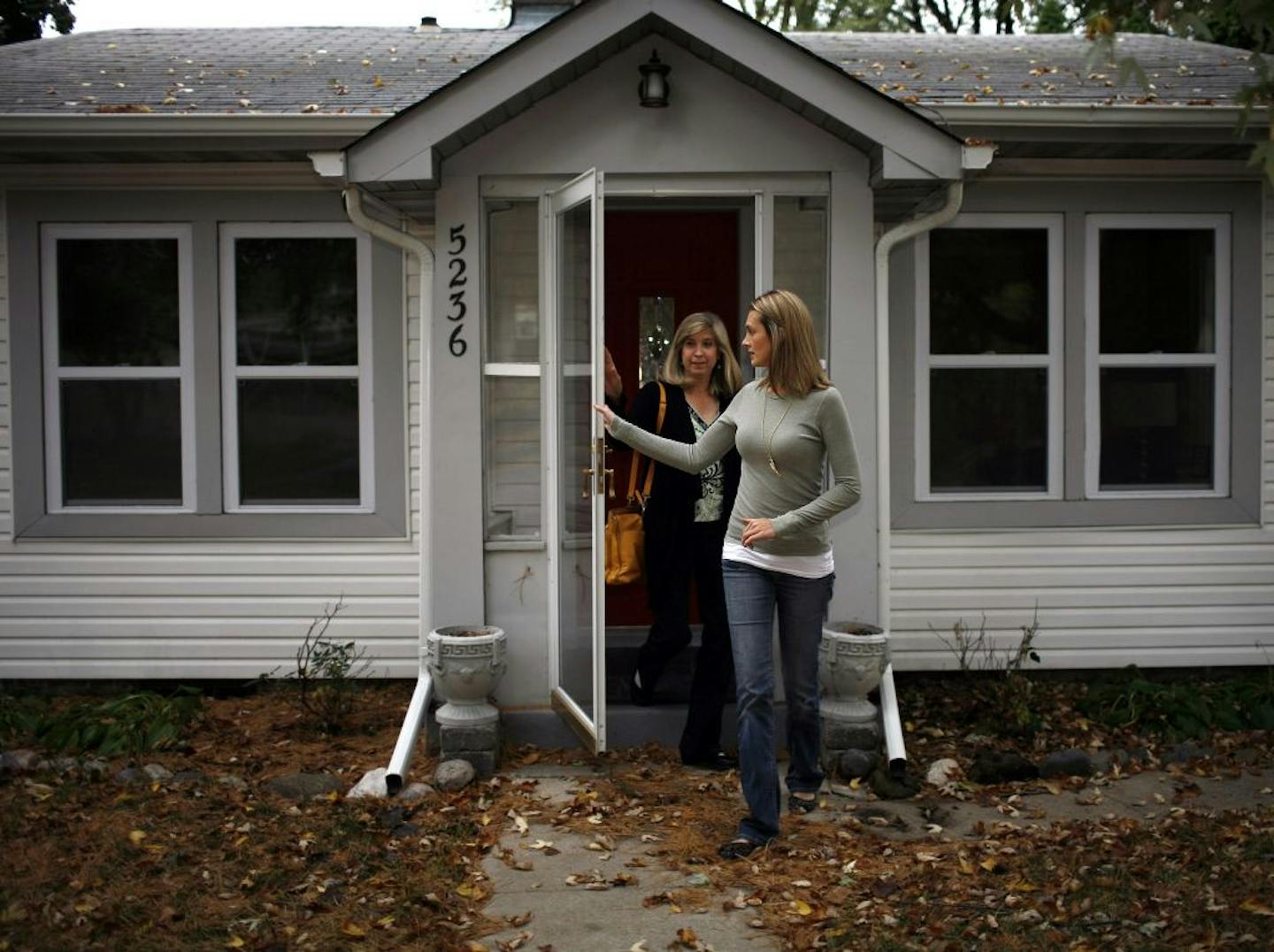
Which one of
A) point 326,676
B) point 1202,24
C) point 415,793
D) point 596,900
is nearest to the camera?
point 1202,24

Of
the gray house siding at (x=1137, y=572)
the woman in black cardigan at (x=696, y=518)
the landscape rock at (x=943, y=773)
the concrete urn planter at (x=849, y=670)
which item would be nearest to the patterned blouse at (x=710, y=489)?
the woman in black cardigan at (x=696, y=518)

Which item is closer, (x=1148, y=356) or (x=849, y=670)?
(x=849, y=670)

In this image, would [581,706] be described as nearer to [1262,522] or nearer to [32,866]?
[32,866]

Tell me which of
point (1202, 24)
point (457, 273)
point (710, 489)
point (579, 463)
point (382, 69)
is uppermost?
point (382, 69)

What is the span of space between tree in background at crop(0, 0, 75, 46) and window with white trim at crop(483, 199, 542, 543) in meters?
9.86

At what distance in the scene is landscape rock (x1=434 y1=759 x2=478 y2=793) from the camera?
19.8 feet

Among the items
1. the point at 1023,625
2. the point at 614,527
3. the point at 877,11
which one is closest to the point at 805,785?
the point at 614,527

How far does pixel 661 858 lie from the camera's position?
5.21 metres

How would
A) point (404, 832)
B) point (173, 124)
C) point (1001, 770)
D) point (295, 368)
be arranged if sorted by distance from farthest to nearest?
point (295, 368)
point (173, 124)
point (1001, 770)
point (404, 832)

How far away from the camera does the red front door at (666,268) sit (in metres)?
8.37

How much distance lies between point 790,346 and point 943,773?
7.78 ft

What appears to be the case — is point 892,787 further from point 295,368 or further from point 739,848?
point 295,368

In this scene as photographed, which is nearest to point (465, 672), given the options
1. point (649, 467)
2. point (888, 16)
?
point (649, 467)

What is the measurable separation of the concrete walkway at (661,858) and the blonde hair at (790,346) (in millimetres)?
1819
